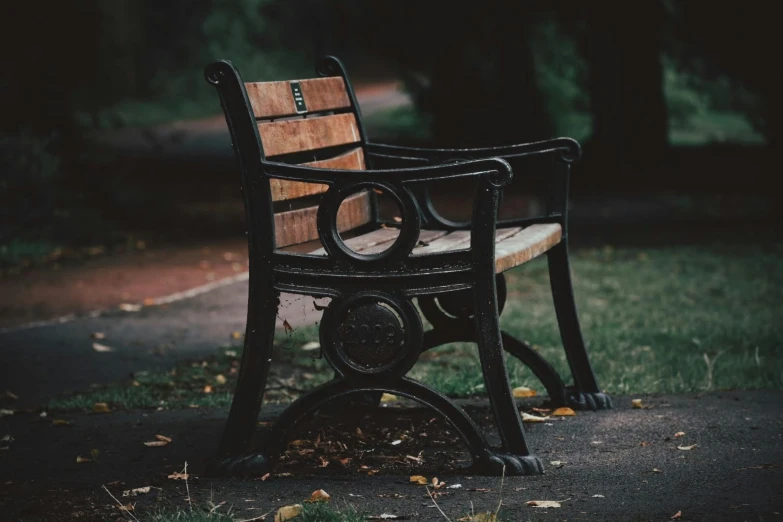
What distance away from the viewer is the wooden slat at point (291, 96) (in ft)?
12.8

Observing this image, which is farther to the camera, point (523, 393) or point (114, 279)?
point (114, 279)

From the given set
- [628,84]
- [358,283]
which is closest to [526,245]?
[358,283]

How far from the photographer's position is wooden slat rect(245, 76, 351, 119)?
3906 millimetres

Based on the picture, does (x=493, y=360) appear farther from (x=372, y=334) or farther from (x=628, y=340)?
(x=628, y=340)

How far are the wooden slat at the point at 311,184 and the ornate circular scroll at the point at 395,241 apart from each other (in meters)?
0.22

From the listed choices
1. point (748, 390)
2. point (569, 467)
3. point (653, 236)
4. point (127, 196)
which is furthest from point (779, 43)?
point (569, 467)

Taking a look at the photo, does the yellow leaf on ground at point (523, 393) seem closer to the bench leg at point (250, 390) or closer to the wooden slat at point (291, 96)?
the wooden slat at point (291, 96)

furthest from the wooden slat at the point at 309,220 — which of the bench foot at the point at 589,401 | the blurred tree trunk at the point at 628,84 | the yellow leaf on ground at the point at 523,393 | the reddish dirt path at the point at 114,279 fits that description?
the blurred tree trunk at the point at 628,84

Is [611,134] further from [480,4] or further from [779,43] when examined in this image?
[779,43]

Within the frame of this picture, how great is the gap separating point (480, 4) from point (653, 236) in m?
6.77

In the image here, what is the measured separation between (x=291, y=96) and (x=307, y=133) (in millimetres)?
142

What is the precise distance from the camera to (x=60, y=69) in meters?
11.3

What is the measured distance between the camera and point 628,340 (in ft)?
20.8

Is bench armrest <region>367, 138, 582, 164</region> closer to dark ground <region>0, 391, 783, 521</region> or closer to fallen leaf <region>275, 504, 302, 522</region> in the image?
dark ground <region>0, 391, 783, 521</region>
